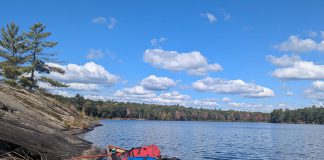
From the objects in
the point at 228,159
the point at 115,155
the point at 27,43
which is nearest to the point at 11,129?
the point at 115,155

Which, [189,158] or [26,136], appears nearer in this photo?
[26,136]

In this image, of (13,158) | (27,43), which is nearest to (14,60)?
(27,43)

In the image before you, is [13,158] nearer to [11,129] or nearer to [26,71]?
[11,129]

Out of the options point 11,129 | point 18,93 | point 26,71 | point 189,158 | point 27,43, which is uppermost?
point 27,43

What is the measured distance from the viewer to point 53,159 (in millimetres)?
25125

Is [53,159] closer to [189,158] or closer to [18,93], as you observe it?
[189,158]

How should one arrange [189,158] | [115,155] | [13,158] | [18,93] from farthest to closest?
[18,93]
[189,158]
[115,155]
[13,158]

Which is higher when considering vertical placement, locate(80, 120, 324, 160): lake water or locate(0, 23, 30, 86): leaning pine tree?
locate(0, 23, 30, 86): leaning pine tree

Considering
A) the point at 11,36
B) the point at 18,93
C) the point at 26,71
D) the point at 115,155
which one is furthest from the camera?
the point at 11,36

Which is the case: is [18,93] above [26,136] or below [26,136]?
above

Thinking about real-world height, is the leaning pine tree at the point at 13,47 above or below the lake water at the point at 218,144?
above

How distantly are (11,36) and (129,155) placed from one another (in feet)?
191

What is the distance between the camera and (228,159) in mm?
43688

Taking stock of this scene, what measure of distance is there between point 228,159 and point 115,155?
19592 millimetres
